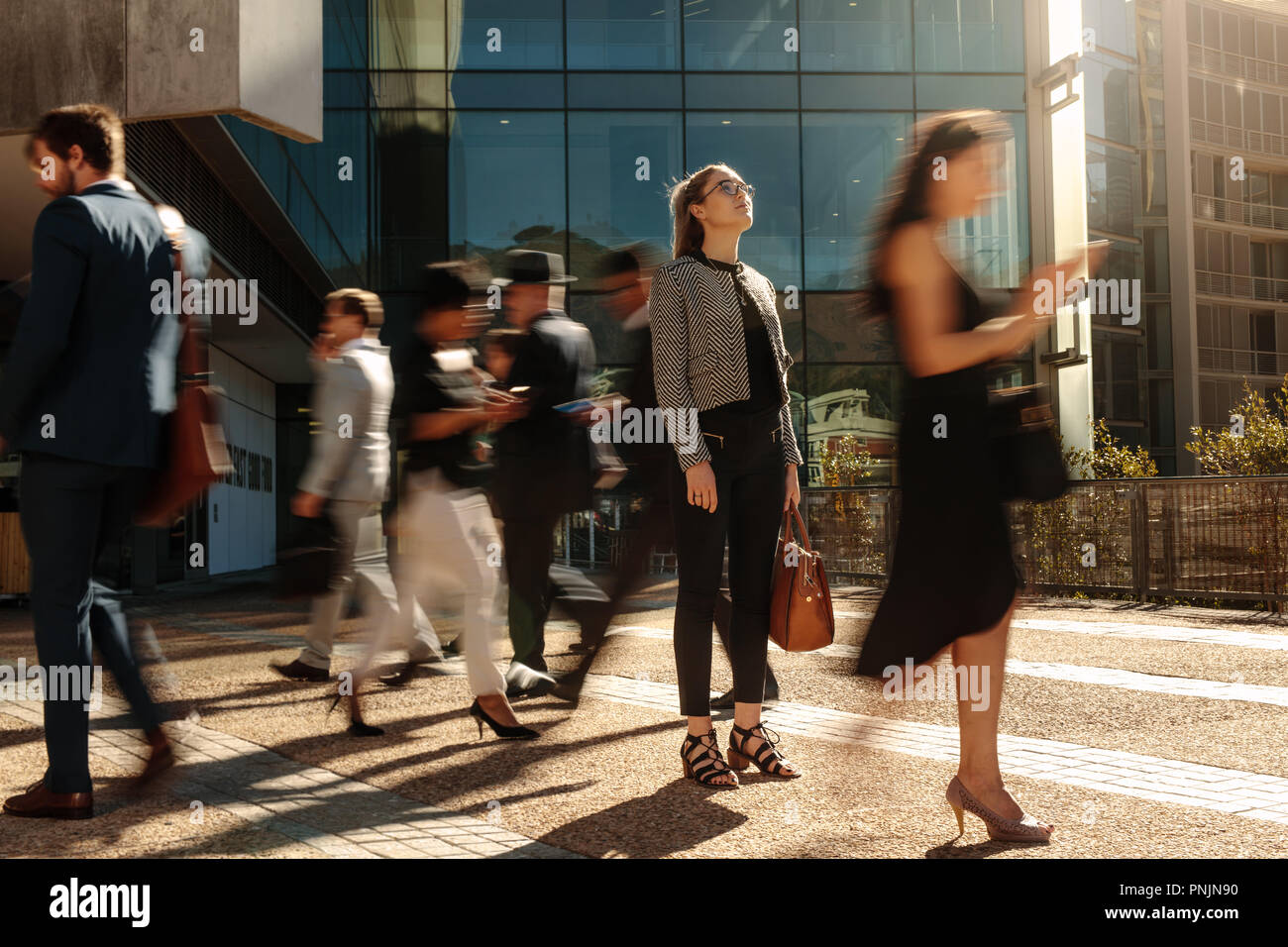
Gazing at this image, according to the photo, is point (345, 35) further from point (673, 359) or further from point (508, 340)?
point (673, 359)

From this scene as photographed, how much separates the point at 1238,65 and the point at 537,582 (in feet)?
167

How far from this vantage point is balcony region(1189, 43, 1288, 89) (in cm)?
4644

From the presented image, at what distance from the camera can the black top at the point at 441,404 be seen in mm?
5176

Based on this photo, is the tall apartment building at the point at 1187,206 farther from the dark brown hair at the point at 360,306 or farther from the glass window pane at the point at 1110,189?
the dark brown hair at the point at 360,306

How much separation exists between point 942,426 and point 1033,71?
1857 cm

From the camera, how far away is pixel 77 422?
12.0ft

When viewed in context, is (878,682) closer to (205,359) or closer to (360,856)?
(360,856)

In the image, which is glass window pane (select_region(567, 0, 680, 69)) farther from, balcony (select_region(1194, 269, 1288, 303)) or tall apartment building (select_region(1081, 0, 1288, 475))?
balcony (select_region(1194, 269, 1288, 303))

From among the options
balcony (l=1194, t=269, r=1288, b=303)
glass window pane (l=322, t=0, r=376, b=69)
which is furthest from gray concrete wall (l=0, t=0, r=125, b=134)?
balcony (l=1194, t=269, r=1288, b=303)

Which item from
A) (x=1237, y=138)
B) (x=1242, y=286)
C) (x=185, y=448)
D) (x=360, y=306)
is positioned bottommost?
(x=185, y=448)

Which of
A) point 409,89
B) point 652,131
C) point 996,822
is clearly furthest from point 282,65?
point 652,131

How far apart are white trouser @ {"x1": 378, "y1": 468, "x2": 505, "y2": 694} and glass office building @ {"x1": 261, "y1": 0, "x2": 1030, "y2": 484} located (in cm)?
1471

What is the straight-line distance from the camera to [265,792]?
163 inches
